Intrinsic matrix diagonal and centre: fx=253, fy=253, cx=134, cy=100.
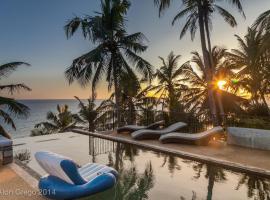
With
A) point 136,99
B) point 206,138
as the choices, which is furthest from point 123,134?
point 136,99

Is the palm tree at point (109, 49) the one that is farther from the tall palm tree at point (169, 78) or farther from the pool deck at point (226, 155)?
the tall palm tree at point (169, 78)

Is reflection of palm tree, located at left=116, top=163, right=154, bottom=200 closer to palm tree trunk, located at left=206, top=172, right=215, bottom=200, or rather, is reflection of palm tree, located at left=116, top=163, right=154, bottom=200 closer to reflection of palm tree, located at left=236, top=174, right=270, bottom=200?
palm tree trunk, located at left=206, top=172, right=215, bottom=200

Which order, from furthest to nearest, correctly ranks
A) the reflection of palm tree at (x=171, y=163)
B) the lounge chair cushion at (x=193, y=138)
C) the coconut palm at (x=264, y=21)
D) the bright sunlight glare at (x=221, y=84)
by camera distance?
the bright sunlight glare at (x=221, y=84) < the coconut palm at (x=264, y=21) < the lounge chair cushion at (x=193, y=138) < the reflection of palm tree at (x=171, y=163)

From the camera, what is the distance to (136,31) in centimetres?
1417

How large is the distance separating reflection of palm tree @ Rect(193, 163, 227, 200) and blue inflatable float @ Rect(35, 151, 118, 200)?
197 centimetres

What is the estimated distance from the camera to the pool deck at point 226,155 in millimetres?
5479

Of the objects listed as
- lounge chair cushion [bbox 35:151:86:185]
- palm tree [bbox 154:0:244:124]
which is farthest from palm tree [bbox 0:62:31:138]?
palm tree [bbox 154:0:244:124]

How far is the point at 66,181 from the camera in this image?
389 centimetres

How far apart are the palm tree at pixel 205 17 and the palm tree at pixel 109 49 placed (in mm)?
2180

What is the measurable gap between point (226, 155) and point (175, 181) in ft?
7.40

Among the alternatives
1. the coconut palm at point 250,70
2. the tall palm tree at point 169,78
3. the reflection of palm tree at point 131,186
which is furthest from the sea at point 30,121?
the coconut palm at point 250,70

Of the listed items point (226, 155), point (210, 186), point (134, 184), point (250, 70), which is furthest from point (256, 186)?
point (250, 70)

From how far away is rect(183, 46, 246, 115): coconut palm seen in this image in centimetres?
1980

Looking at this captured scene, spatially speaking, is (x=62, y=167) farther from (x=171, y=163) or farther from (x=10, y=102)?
(x=10, y=102)
